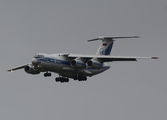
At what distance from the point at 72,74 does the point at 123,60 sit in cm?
416

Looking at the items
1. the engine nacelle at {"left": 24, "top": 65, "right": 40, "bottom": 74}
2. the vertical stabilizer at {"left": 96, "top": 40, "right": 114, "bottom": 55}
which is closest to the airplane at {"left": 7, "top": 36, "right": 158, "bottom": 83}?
the engine nacelle at {"left": 24, "top": 65, "right": 40, "bottom": 74}

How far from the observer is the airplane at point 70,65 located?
2163 inches

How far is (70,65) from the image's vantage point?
5653cm

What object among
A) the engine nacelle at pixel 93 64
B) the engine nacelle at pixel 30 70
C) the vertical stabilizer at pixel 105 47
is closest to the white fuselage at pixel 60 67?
the engine nacelle at pixel 93 64

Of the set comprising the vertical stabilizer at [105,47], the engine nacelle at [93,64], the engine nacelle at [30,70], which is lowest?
the engine nacelle at [30,70]

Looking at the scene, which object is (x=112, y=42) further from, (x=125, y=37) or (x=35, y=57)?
(x=35, y=57)

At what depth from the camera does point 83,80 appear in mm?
57812

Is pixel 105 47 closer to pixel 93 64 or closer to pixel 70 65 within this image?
pixel 93 64

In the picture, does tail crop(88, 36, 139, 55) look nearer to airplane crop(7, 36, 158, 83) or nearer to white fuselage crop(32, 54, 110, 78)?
airplane crop(7, 36, 158, 83)

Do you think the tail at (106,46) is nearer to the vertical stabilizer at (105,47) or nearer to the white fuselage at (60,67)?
→ the vertical stabilizer at (105,47)

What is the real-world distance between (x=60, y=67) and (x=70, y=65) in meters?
1.05

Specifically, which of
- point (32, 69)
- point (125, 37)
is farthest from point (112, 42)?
point (32, 69)

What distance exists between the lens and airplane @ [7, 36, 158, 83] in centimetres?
5494

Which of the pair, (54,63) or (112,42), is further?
(112,42)
